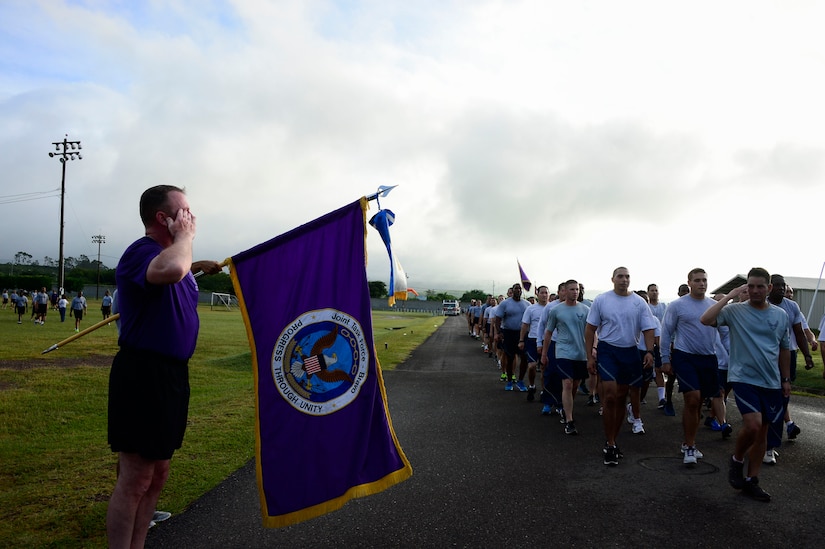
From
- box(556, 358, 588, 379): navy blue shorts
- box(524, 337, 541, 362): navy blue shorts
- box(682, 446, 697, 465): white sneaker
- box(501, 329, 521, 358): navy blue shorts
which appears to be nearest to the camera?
box(682, 446, 697, 465): white sneaker

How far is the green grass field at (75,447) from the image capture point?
4.04 metres

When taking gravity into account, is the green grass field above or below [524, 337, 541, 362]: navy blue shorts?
below

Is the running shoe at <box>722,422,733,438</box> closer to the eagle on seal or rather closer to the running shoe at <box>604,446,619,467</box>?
the running shoe at <box>604,446,619,467</box>

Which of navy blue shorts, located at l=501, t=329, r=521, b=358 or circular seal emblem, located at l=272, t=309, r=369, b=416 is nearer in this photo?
circular seal emblem, located at l=272, t=309, r=369, b=416

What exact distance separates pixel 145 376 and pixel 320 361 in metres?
1.08

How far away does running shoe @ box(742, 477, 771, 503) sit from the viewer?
4.68 metres

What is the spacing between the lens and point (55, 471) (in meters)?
5.25

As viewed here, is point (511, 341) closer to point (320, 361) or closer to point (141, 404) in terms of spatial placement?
point (320, 361)

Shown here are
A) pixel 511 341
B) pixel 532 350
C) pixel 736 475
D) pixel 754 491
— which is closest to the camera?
pixel 754 491

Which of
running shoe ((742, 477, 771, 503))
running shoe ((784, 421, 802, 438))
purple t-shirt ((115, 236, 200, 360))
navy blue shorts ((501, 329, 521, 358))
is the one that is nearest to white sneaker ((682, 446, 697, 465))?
running shoe ((742, 477, 771, 503))

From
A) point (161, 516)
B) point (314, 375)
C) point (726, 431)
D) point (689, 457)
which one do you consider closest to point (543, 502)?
point (689, 457)

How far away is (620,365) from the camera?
6.18 metres

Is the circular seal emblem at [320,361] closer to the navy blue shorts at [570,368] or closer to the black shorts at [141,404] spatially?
the black shorts at [141,404]

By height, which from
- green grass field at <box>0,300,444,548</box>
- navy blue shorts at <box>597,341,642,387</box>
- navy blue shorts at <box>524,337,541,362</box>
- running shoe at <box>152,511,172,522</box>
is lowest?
green grass field at <box>0,300,444,548</box>
